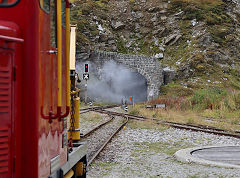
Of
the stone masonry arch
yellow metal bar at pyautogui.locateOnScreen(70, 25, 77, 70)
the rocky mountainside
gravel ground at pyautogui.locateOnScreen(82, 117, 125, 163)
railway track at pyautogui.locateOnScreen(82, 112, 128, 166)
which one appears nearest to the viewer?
yellow metal bar at pyautogui.locateOnScreen(70, 25, 77, 70)

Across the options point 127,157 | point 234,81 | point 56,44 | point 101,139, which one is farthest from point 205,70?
point 56,44

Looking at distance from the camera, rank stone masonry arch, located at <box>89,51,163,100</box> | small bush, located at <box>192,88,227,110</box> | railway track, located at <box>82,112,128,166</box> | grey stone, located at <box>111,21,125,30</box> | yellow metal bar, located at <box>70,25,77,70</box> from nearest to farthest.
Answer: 1. yellow metal bar, located at <box>70,25,77,70</box>
2. railway track, located at <box>82,112,128,166</box>
3. small bush, located at <box>192,88,227,110</box>
4. stone masonry arch, located at <box>89,51,163,100</box>
5. grey stone, located at <box>111,21,125,30</box>

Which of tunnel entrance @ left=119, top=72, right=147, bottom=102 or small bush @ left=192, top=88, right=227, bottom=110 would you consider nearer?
small bush @ left=192, top=88, right=227, bottom=110

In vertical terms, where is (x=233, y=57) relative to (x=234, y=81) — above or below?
above

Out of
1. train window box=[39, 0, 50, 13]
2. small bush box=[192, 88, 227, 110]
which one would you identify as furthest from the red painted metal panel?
small bush box=[192, 88, 227, 110]

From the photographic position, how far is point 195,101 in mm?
22188

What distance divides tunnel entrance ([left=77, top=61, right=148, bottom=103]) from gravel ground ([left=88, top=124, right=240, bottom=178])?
20.2m

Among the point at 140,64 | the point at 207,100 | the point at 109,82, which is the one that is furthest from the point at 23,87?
the point at 140,64

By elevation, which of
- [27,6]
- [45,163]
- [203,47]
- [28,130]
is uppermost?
[203,47]

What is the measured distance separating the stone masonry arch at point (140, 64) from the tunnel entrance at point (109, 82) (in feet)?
1.57

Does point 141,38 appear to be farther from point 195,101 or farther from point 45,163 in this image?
point 45,163

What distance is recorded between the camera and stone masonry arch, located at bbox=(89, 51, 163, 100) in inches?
1312

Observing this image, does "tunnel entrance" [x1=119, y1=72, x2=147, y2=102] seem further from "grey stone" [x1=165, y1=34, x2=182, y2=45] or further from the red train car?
the red train car

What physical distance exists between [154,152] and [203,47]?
3064 cm
